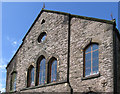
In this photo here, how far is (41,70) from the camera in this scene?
57.4 feet

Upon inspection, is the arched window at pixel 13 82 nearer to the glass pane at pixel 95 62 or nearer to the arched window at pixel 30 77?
the arched window at pixel 30 77

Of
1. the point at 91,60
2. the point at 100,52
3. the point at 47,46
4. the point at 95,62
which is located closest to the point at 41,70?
the point at 47,46

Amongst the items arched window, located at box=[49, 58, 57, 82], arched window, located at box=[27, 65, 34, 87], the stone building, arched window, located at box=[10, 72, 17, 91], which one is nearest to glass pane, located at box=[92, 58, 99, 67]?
the stone building

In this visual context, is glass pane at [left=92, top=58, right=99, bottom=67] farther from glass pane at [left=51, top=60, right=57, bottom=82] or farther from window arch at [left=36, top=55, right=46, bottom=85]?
window arch at [left=36, top=55, right=46, bottom=85]

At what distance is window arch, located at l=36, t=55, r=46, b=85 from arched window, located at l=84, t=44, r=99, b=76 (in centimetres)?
397

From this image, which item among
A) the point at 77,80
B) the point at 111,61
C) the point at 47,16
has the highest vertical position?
the point at 47,16

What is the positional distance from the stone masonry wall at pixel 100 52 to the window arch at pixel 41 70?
9.57 feet

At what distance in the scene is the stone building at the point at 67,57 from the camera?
13148mm

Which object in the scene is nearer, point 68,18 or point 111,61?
point 111,61

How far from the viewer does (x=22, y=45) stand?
2059cm

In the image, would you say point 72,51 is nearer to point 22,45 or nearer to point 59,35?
point 59,35

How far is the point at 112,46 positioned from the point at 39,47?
698cm

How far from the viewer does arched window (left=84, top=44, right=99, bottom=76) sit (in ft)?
45.5

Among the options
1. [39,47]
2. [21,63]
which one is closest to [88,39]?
[39,47]
